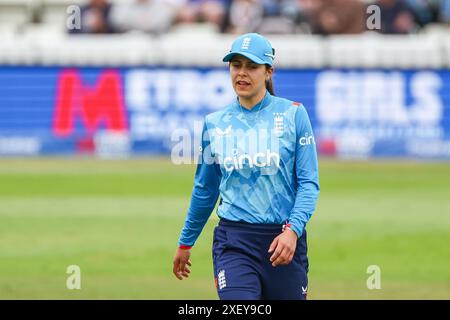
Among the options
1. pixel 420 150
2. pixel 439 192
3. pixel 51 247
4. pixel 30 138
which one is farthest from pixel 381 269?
pixel 30 138

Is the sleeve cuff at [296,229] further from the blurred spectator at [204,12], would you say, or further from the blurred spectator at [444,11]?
the blurred spectator at [444,11]

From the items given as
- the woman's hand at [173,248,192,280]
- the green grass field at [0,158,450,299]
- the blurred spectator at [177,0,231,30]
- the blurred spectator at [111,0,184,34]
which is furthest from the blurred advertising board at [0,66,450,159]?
the woman's hand at [173,248,192,280]

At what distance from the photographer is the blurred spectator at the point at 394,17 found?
27141 millimetres

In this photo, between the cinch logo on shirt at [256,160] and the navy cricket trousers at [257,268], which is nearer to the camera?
the navy cricket trousers at [257,268]

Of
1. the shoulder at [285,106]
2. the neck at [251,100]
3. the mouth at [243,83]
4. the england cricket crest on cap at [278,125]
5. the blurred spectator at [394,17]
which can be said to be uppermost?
the blurred spectator at [394,17]

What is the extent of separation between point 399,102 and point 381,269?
1221 cm

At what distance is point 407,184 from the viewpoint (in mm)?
20438

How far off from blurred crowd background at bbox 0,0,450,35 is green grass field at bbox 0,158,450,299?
4.68m

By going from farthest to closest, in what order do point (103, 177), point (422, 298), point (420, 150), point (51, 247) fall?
point (420, 150), point (103, 177), point (51, 247), point (422, 298)

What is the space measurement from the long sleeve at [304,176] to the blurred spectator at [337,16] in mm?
20053

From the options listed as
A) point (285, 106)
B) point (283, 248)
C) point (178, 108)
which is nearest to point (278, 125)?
point (285, 106)

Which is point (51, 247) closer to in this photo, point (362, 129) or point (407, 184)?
point (407, 184)

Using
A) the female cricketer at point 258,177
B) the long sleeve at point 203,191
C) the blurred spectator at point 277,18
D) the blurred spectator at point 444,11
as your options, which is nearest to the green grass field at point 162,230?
the long sleeve at point 203,191

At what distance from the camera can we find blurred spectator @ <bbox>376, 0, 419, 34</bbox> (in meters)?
27.1
